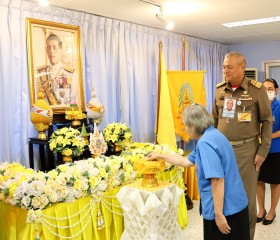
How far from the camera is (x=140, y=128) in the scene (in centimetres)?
450

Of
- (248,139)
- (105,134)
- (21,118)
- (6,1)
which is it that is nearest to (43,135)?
(21,118)

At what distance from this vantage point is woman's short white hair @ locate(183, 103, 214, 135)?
204 cm

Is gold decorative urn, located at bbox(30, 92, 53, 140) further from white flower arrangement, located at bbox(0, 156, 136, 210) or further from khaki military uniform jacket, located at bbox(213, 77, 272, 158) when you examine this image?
khaki military uniform jacket, located at bbox(213, 77, 272, 158)

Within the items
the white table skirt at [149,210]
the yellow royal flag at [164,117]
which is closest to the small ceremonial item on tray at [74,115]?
the white table skirt at [149,210]

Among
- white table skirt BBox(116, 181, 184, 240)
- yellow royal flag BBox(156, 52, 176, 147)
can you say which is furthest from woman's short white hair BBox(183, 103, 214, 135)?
yellow royal flag BBox(156, 52, 176, 147)

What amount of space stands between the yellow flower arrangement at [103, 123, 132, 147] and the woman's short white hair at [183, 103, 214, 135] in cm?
147

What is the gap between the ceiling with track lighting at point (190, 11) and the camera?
3381 millimetres

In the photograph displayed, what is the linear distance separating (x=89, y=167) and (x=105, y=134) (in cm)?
89

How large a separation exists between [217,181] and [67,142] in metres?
1.45

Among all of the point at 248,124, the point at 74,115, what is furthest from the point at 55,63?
the point at 248,124

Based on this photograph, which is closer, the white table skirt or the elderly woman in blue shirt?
the elderly woman in blue shirt

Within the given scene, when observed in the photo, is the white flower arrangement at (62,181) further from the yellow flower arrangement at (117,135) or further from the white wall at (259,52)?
the white wall at (259,52)

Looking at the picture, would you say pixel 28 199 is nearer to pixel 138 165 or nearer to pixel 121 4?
pixel 138 165

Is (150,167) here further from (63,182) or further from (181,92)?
(181,92)
